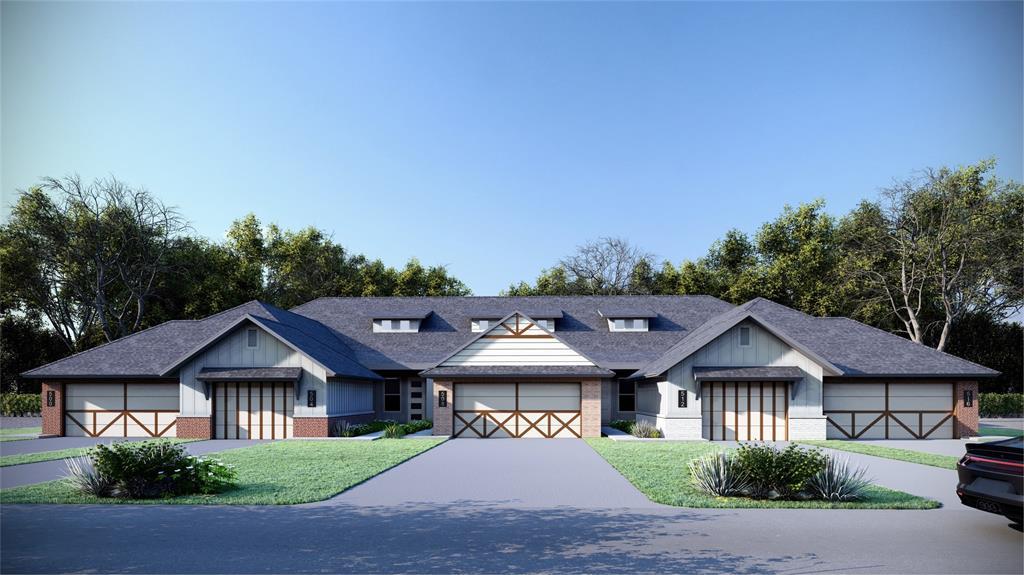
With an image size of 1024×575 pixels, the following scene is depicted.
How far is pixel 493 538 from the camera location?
9.92m

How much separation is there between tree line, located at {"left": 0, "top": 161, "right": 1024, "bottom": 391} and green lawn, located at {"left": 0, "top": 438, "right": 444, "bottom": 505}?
29.0 meters

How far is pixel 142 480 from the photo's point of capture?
13164 mm

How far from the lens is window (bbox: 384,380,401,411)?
1358 inches

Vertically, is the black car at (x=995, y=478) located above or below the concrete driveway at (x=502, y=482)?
above

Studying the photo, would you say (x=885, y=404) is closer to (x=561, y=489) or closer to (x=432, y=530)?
(x=561, y=489)

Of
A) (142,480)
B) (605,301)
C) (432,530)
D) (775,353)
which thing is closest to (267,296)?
(605,301)

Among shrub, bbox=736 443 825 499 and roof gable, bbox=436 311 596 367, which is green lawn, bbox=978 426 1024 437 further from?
shrub, bbox=736 443 825 499

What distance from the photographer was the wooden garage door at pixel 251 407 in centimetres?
2767

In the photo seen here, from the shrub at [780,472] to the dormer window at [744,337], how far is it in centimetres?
1444

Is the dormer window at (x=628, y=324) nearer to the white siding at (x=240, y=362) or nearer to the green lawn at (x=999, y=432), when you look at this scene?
the green lawn at (x=999, y=432)

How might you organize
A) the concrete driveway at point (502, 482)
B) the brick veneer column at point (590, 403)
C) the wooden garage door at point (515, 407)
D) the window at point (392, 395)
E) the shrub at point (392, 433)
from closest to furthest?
1. the concrete driveway at point (502, 482)
2. the shrub at point (392, 433)
3. the brick veneer column at point (590, 403)
4. the wooden garage door at point (515, 407)
5. the window at point (392, 395)

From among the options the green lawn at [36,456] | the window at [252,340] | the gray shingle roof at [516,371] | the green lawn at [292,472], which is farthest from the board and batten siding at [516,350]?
the green lawn at [36,456]

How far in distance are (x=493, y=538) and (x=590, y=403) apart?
1905cm

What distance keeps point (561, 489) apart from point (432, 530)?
4583 millimetres
